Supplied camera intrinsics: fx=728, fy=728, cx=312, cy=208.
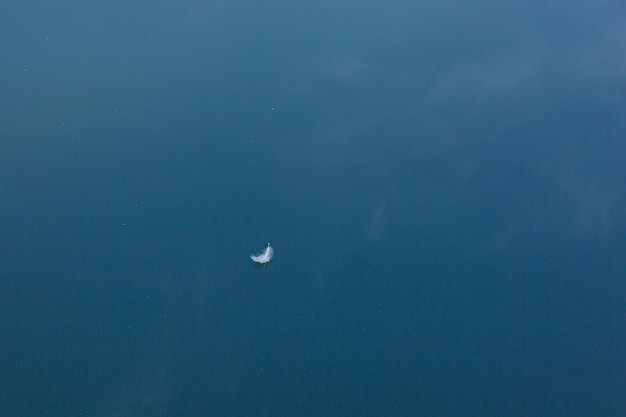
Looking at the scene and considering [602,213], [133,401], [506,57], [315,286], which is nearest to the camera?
[133,401]

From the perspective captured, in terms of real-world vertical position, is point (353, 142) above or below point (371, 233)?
Result: above

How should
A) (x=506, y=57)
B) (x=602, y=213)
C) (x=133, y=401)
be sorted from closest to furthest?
(x=133, y=401) → (x=602, y=213) → (x=506, y=57)

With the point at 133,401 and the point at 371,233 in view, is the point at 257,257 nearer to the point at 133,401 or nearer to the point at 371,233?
the point at 371,233

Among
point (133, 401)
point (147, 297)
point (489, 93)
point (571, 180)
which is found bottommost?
point (133, 401)

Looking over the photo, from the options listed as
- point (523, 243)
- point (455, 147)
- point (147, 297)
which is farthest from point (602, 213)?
point (147, 297)

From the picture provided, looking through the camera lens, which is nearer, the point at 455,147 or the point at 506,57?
the point at 455,147

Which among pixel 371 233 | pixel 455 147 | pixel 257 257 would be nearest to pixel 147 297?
pixel 257 257

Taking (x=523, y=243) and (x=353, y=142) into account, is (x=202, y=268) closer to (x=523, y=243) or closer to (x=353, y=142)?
(x=353, y=142)
